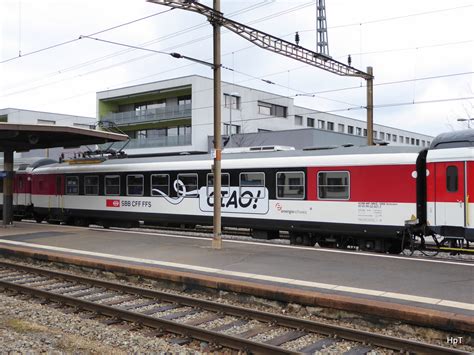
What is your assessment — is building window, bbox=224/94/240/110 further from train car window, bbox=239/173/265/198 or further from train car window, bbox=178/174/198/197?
train car window, bbox=239/173/265/198

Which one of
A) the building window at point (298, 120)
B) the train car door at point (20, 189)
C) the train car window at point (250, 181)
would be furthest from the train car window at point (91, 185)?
the building window at point (298, 120)

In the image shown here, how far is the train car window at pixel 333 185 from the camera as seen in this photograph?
43.2 ft

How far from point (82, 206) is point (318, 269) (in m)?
14.1

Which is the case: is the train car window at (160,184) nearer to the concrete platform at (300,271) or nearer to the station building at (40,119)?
the concrete platform at (300,271)

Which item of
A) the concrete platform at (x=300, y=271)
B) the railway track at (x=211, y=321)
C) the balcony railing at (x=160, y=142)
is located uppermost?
the balcony railing at (x=160, y=142)

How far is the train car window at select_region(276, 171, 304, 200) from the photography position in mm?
14031

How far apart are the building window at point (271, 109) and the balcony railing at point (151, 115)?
8062mm

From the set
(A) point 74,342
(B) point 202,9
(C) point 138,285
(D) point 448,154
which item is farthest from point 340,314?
(B) point 202,9

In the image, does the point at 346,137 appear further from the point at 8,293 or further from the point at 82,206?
the point at 8,293

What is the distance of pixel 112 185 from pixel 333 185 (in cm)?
996

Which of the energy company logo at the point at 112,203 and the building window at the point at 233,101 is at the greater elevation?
the building window at the point at 233,101

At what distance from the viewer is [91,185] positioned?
2044 centimetres

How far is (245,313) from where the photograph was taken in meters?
7.34

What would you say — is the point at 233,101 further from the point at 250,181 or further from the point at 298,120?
the point at 250,181
